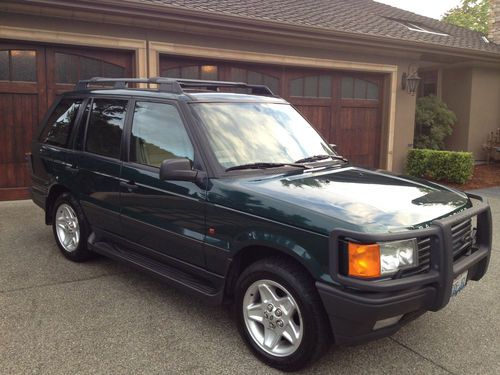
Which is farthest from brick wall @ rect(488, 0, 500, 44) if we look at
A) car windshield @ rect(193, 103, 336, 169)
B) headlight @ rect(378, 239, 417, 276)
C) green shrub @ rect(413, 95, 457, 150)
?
headlight @ rect(378, 239, 417, 276)

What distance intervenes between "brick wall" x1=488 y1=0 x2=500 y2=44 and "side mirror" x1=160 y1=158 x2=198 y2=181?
52.1ft

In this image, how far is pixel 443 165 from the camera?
11.4m

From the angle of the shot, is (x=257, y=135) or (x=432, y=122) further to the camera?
(x=432, y=122)

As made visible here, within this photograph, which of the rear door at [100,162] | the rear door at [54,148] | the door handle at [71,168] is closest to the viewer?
the rear door at [100,162]

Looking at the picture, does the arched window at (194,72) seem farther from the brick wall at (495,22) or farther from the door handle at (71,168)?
the brick wall at (495,22)

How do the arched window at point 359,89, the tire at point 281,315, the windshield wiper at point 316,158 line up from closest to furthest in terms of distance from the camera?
the tire at point 281,315
the windshield wiper at point 316,158
the arched window at point 359,89

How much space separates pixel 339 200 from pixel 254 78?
754 cm

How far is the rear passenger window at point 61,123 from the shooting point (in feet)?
17.1

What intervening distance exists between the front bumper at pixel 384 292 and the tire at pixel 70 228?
3089 millimetres

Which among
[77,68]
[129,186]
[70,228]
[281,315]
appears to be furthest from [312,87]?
[281,315]

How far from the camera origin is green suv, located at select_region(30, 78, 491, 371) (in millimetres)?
2832

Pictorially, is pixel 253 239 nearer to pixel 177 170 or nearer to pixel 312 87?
pixel 177 170

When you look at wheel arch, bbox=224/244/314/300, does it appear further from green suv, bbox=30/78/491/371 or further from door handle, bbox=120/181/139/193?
door handle, bbox=120/181/139/193

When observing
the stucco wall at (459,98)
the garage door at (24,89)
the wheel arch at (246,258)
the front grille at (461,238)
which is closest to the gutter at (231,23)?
the garage door at (24,89)
